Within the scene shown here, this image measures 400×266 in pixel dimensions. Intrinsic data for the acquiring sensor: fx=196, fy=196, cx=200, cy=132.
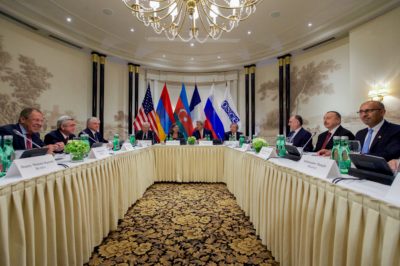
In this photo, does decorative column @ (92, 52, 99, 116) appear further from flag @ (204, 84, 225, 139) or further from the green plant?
the green plant

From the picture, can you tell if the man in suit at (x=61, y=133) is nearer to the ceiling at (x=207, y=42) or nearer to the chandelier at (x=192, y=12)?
the chandelier at (x=192, y=12)

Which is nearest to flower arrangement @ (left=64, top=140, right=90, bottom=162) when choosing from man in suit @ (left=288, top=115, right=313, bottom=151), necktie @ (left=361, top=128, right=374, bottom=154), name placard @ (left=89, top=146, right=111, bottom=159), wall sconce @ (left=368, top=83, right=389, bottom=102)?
name placard @ (left=89, top=146, right=111, bottom=159)

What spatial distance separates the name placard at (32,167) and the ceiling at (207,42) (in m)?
4.06

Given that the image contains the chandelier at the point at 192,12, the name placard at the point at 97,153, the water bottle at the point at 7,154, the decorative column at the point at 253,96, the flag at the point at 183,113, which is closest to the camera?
the water bottle at the point at 7,154

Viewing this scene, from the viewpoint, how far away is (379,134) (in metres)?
2.10

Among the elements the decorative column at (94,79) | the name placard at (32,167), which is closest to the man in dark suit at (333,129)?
the name placard at (32,167)

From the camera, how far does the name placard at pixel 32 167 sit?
1.09 metres

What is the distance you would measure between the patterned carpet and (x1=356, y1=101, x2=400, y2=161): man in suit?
1571 mm

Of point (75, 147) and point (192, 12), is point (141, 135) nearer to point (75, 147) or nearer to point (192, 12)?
point (192, 12)

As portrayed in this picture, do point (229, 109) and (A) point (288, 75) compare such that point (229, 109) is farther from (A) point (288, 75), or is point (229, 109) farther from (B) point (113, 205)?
(B) point (113, 205)

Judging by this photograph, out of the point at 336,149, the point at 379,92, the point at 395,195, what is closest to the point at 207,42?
the point at 379,92

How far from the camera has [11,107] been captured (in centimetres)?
392

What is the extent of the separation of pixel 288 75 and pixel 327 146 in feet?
11.8

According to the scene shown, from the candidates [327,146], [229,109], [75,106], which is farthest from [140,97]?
[327,146]
